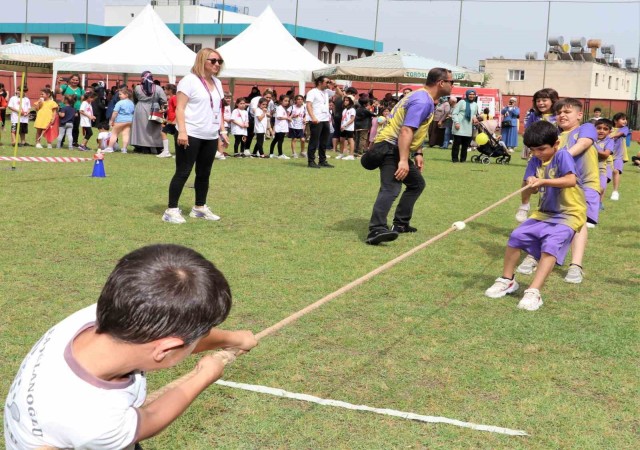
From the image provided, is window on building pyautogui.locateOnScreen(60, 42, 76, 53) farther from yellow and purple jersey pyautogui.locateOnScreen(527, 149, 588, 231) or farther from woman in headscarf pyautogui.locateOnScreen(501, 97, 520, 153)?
yellow and purple jersey pyautogui.locateOnScreen(527, 149, 588, 231)

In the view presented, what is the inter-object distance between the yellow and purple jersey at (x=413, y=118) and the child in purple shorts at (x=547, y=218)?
1.94 metres

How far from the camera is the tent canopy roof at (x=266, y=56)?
23.4 m

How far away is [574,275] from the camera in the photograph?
6.93 meters

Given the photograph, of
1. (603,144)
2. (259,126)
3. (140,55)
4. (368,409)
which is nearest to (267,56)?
(140,55)

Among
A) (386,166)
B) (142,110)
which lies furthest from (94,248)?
(142,110)

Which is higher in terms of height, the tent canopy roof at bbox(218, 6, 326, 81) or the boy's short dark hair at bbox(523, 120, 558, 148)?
the tent canopy roof at bbox(218, 6, 326, 81)

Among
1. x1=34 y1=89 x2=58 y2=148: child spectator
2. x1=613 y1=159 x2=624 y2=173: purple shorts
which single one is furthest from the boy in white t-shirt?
x1=34 y1=89 x2=58 y2=148: child spectator

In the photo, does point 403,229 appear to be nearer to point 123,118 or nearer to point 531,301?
point 531,301

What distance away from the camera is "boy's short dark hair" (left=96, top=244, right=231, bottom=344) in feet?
6.07

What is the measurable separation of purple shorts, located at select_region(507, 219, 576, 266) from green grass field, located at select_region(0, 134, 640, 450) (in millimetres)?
452

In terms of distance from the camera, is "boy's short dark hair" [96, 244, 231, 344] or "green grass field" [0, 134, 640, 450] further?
"green grass field" [0, 134, 640, 450]

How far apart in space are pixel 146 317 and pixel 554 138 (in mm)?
4830

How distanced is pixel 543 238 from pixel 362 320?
165cm

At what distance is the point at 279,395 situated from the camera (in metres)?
3.97
